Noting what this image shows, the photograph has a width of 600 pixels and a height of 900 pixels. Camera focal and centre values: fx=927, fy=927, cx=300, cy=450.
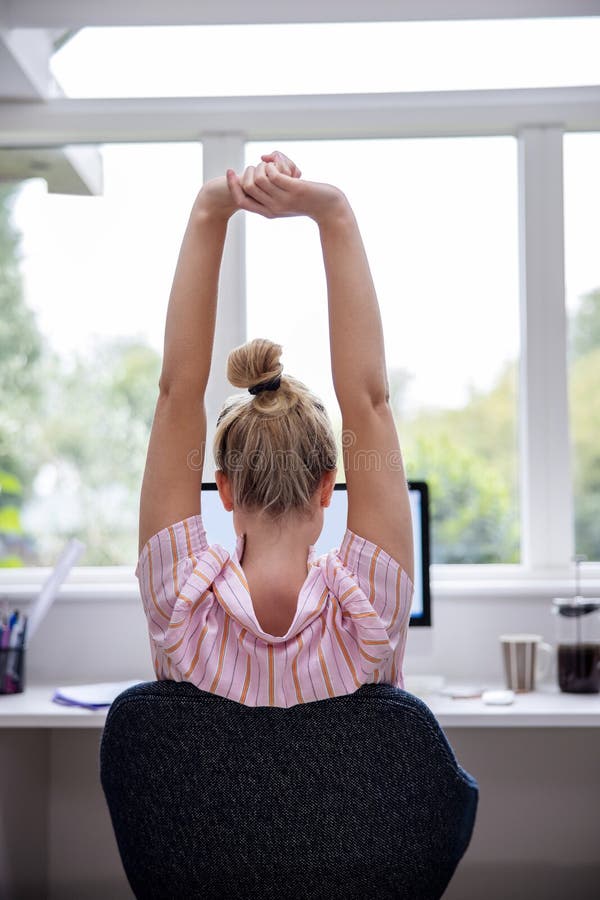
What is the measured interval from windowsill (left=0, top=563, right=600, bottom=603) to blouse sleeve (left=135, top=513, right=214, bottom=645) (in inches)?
61.6

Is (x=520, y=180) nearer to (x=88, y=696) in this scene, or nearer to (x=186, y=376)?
(x=88, y=696)

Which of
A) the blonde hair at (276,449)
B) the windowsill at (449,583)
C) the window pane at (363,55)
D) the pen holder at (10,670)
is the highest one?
the window pane at (363,55)

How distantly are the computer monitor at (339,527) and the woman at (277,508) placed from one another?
3.53 feet

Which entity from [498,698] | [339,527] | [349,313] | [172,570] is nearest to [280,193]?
[349,313]

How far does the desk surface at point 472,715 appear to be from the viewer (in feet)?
5.97

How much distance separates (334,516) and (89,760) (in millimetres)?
Result: 986

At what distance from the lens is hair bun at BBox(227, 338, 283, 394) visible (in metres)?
1.00

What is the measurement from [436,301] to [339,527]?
2.80ft

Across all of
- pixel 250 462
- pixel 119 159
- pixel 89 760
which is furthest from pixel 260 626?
pixel 119 159

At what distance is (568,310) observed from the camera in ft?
8.59

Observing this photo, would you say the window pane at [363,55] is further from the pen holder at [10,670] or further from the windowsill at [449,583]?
the pen holder at [10,670]

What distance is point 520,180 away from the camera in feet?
8.46

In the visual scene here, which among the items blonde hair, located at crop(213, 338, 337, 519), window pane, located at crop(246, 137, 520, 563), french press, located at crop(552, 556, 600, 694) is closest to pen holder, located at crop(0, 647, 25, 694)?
window pane, located at crop(246, 137, 520, 563)

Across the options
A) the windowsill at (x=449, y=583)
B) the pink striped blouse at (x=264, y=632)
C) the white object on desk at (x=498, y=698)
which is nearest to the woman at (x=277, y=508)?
the pink striped blouse at (x=264, y=632)
